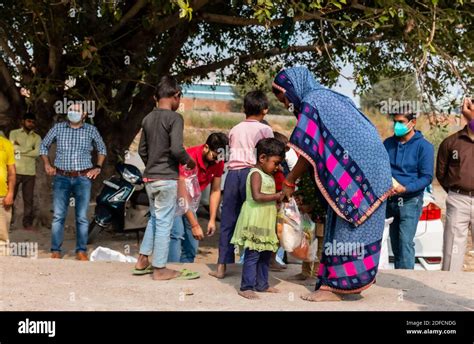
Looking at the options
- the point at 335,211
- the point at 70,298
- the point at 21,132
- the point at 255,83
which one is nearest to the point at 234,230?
the point at 335,211

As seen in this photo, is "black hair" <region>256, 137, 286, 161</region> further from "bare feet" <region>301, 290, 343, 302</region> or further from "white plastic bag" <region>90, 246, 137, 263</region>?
"white plastic bag" <region>90, 246, 137, 263</region>

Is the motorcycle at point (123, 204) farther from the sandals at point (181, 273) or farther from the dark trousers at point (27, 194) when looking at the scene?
the sandals at point (181, 273)

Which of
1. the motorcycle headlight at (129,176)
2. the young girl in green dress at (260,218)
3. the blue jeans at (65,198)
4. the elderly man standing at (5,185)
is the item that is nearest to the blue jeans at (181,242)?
the young girl in green dress at (260,218)

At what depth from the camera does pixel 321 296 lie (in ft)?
20.2

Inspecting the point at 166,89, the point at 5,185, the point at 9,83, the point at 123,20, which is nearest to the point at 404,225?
the point at 166,89

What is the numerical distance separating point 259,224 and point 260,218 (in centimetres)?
5

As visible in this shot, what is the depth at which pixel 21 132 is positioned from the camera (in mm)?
11586

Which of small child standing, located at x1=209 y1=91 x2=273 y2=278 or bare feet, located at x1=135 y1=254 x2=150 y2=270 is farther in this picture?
bare feet, located at x1=135 y1=254 x2=150 y2=270

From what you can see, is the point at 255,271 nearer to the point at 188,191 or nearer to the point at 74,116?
the point at 188,191

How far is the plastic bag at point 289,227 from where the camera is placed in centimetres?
651

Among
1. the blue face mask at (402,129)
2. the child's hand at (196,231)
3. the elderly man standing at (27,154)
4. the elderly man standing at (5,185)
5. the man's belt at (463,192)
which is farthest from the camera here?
the elderly man standing at (27,154)

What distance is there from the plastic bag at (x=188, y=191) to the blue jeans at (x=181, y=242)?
0.12 m

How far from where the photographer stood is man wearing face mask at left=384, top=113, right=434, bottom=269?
7996 millimetres

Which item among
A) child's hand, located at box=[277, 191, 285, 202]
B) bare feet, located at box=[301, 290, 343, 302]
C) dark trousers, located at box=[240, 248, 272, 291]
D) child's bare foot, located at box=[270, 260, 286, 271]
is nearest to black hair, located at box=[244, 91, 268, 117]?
child's hand, located at box=[277, 191, 285, 202]
